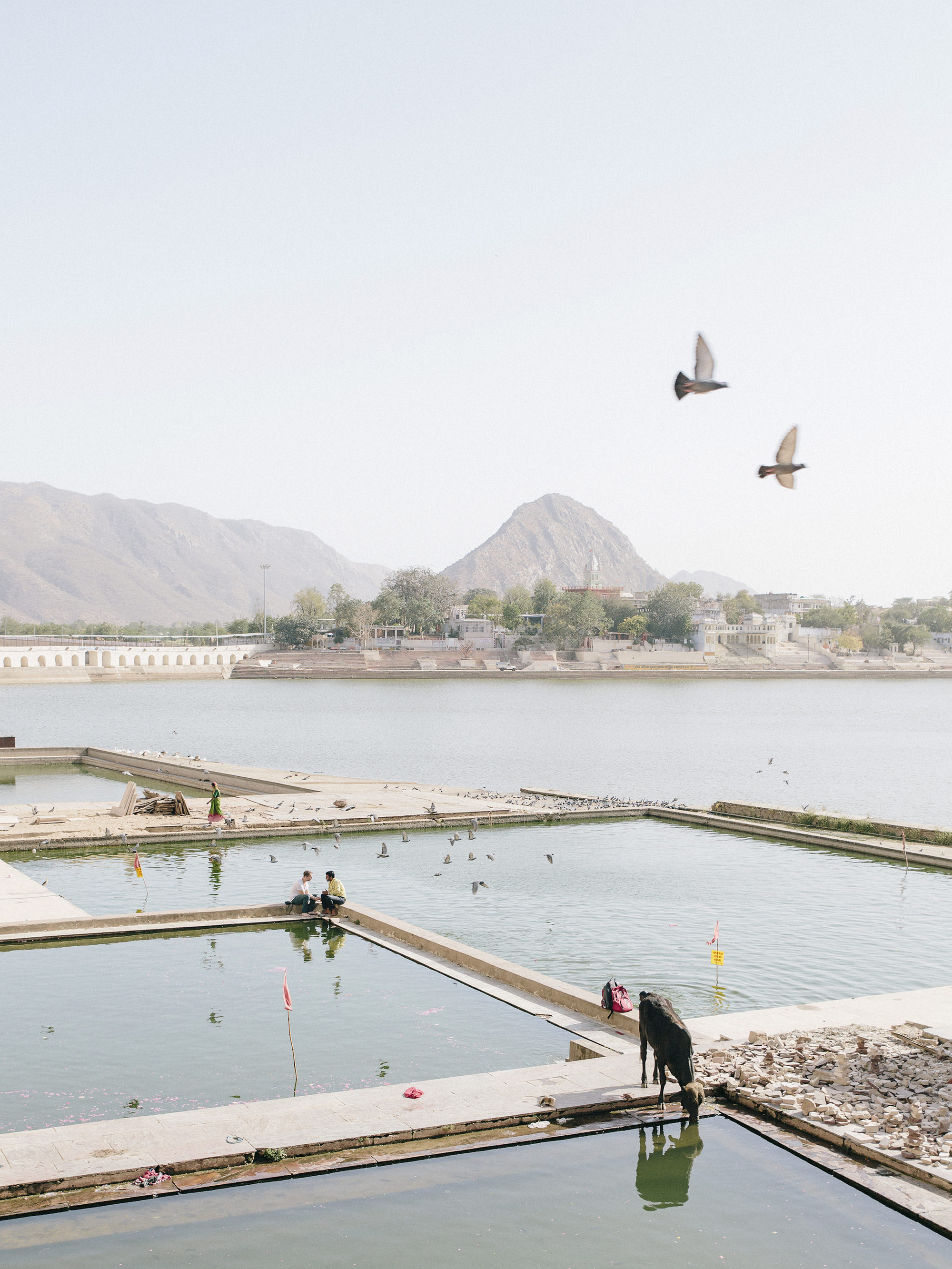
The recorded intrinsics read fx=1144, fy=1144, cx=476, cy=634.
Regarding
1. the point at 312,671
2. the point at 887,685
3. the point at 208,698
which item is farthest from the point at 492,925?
the point at 887,685

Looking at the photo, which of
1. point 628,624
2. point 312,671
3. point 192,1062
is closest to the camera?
point 192,1062

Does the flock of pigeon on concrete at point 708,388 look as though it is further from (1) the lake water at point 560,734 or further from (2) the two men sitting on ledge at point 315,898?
(1) the lake water at point 560,734

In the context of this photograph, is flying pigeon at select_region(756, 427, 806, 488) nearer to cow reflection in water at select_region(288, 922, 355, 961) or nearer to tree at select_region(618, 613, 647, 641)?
cow reflection in water at select_region(288, 922, 355, 961)

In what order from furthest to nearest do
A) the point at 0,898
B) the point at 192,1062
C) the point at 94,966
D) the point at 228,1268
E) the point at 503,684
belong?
1. the point at 503,684
2. the point at 0,898
3. the point at 94,966
4. the point at 192,1062
5. the point at 228,1268

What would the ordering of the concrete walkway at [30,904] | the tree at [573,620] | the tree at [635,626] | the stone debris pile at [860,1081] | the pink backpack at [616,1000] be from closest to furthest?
1. the stone debris pile at [860,1081]
2. the pink backpack at [616,1000]
3. the concrete walkway at [30,904]
4. the tree at [573,620]
5. the tree at [635,626]

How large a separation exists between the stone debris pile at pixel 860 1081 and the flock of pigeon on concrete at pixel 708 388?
538 cm

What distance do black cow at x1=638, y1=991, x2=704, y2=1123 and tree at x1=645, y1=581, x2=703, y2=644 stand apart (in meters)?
177

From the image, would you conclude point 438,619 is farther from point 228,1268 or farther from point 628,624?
point 228,1268

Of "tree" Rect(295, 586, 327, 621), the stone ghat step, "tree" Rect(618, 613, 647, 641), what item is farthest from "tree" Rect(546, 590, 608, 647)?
the stone ghat step

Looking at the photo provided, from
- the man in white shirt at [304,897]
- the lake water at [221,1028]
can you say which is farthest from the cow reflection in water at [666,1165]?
the man in white shirt at [304,897]

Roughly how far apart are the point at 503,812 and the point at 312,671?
12740 cm

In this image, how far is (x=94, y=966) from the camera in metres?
15.5

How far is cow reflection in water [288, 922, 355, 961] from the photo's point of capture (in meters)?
16.6

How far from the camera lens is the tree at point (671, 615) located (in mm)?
184750
